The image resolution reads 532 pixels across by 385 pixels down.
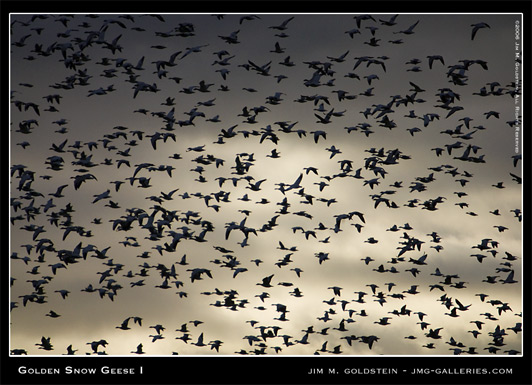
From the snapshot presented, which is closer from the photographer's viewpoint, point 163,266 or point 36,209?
point 36,209

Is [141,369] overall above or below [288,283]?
below

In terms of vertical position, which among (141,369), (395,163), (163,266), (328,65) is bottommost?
(141,369)

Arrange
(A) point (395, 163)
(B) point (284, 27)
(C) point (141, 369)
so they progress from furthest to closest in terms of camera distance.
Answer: (A) point (395, 163) < (B) point (284, 27) < (C) point (141, 369)

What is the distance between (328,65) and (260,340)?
2143 centimetres

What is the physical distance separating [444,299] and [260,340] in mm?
13884

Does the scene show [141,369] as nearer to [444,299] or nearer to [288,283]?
[288,283]

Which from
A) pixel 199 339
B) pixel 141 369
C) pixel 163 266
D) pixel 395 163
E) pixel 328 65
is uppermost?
pixel 328 65

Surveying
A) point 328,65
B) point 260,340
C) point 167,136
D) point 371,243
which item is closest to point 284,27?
point 328,65

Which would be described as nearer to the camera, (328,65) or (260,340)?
(328,65)

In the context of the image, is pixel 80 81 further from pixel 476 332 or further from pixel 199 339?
pixel 476 332

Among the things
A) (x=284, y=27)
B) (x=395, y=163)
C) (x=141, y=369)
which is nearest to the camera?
(x=141, y=369)

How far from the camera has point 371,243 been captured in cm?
8038

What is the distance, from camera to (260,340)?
265 ft

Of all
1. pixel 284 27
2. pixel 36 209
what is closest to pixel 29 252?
pixel 36 209
